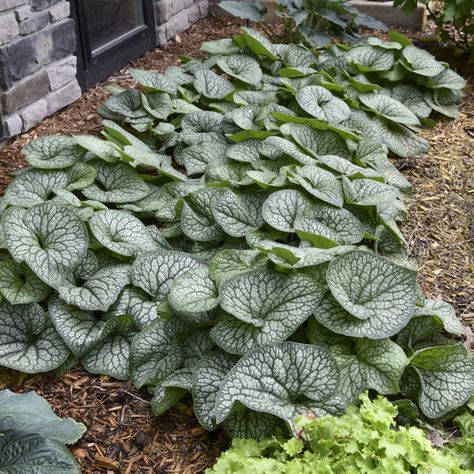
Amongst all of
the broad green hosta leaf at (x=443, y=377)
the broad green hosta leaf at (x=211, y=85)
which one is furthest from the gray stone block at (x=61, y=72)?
the broad green hosta leaf at (x=443, y=377)

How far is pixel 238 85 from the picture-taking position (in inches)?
164

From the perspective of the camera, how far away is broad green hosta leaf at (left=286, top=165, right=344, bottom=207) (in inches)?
112

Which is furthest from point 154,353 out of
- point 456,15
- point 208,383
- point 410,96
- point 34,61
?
point 456,15

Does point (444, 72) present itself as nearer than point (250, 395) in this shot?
No

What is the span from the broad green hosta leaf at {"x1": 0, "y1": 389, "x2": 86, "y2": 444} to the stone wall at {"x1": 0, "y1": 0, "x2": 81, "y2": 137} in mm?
1864

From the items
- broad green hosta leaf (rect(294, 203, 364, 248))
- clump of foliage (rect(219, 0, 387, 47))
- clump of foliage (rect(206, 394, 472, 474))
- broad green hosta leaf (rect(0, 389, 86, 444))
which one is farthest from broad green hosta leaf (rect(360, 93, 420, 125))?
broad green hosta leaf (rect(0, 389, 86, 444))

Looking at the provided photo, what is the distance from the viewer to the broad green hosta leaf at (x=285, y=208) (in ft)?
8.95

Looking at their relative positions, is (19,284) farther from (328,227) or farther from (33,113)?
(33,113)

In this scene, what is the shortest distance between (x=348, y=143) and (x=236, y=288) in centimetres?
144

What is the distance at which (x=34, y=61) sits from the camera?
378cm

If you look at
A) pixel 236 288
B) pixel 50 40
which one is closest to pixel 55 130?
pixel 50 40

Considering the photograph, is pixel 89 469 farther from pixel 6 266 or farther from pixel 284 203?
pixel 284 203

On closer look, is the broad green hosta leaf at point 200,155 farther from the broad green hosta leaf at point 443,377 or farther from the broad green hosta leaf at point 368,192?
the broad green hosta leaf at point 443,377

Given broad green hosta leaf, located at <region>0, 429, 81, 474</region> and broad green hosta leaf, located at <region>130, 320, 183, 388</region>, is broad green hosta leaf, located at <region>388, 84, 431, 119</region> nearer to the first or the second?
broad green hosta leaf, located at <region>130, 320, 183, 388</region>
